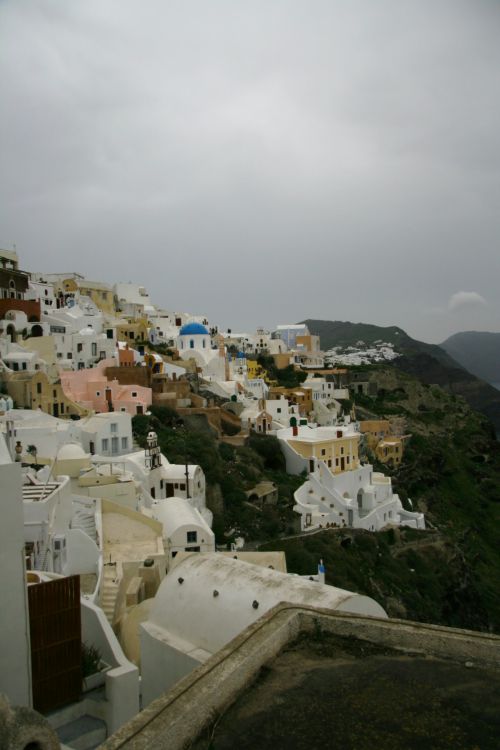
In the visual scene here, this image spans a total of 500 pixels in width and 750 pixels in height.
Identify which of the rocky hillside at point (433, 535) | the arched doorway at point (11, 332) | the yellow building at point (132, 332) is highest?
the yellow building at point (132, 332)

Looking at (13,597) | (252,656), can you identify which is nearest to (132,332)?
(13,597)

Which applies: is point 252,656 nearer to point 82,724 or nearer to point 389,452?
point 82,724

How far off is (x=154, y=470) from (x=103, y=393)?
34.9ft

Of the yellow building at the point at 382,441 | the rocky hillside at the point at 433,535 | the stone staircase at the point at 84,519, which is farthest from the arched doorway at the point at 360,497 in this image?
the stone staircase at the point at 84,519

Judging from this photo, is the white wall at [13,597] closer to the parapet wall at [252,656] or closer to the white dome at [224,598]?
the white dome at [224,598]

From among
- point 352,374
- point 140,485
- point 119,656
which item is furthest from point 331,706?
point 352,374

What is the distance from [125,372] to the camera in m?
A: 35.7

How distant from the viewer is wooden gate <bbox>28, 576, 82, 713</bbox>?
717 cm

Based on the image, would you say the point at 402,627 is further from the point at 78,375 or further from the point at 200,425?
the point at 78,375

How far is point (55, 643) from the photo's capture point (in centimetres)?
733

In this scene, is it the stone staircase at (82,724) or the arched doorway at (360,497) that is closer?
the stone staircase at (82,724)

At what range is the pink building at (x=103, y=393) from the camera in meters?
32.8

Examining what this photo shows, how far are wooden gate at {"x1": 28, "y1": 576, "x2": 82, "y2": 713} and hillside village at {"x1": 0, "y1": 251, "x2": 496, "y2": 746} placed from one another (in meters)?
0.06

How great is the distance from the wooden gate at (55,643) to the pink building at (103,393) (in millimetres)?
25230
